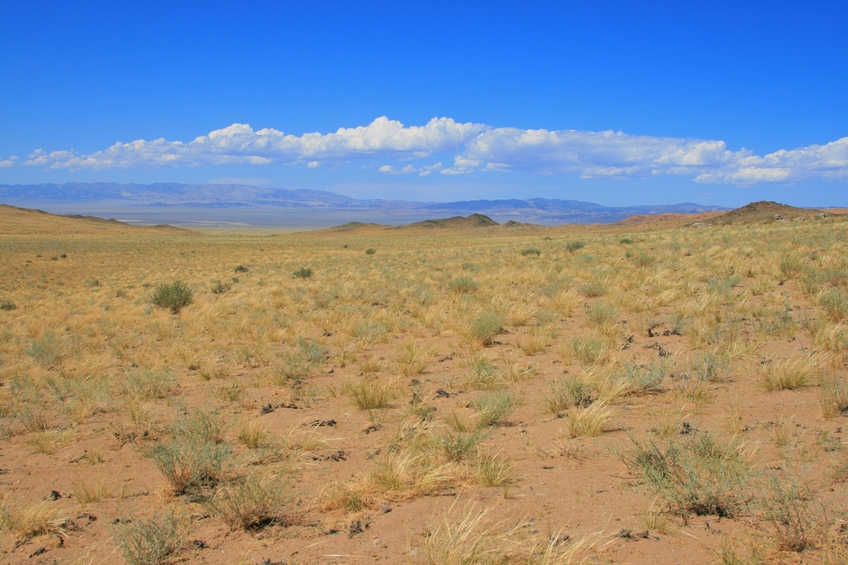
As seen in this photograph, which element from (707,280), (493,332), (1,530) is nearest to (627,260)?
(707,280)

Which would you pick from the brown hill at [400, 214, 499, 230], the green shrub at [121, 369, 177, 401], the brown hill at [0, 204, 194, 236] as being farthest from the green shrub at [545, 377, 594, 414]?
the brown hill at [400, 214, 499, 230]

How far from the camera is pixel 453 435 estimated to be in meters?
5.16

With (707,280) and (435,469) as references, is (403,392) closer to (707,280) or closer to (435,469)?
(435,469)

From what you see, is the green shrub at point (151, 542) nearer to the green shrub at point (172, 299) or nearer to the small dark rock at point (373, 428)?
the small dark rock at point (373, 428)

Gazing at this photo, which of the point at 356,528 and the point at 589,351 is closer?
the point at 356,528

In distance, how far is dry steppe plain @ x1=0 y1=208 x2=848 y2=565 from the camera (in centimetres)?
339

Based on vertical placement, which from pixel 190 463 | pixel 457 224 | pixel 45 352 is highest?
pixel 457 224

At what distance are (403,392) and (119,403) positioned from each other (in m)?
3.53

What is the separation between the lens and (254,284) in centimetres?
2089

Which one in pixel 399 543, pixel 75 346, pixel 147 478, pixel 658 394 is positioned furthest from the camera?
pixel 75 346

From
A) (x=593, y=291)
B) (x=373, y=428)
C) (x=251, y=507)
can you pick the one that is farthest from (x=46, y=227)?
(x=251, y=507)

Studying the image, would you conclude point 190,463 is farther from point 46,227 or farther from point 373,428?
point 46,227

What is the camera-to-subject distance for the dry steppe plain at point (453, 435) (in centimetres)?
339

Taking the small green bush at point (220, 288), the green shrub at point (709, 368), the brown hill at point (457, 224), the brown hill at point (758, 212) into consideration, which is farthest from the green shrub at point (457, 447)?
the brown hill at point (457, 224)
